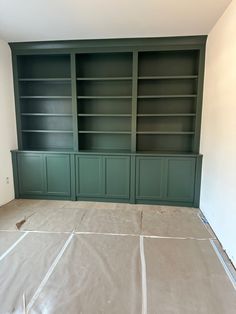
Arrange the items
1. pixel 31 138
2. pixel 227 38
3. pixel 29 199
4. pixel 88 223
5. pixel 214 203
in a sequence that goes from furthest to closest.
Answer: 1. pixel 31 138
2. pixel 29 199
3. pixel 88 223
4. pixel 214 203
5. pixel 227 38

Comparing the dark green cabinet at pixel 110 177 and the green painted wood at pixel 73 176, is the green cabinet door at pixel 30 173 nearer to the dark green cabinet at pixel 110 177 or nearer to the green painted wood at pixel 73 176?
the dark green cabinet at pixel 110 177

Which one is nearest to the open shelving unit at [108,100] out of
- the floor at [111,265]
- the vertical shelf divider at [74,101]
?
the vertical shelf divider at [74,101]

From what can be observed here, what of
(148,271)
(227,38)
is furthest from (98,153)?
(227,38)

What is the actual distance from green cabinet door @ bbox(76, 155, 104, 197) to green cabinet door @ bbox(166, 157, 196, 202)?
44.8 inches

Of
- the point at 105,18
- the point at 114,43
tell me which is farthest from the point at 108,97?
→ the point at 105,18

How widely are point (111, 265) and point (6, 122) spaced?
2.83m

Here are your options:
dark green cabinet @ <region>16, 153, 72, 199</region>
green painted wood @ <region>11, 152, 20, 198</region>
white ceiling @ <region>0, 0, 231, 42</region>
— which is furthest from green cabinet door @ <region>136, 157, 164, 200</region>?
green painted wood @ <region>11, 152, 20, 198</region>

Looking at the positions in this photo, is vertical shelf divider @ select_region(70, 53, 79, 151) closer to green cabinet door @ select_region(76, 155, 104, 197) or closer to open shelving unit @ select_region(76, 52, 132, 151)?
open shelving unit @ select_region(76, 52, 132, 151)

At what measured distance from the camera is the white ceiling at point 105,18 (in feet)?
7.57

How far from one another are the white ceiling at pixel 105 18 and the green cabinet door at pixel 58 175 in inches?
74.7

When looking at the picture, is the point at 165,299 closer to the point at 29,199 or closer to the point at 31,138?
the point at 29,199

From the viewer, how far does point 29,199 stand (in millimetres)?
3775

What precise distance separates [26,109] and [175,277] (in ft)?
11.7

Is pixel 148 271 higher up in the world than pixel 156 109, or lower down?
lower down
